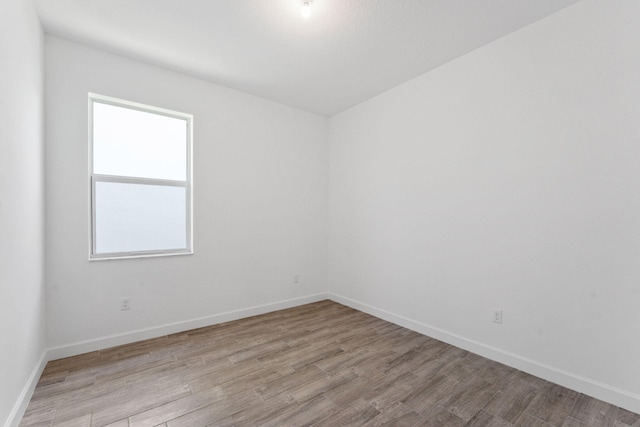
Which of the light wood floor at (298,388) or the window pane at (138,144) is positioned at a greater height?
the window pane at (138,144)

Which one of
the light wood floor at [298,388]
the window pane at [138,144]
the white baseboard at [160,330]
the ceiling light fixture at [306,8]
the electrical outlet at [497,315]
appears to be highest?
the ceiling light fixture at [306,8]

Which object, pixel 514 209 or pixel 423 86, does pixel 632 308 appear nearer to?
pixel 514 209

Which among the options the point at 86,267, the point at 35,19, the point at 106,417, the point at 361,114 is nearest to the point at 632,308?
the point at 361,114

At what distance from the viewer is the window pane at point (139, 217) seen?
8.91 feet

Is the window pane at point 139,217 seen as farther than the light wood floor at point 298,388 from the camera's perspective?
Yes

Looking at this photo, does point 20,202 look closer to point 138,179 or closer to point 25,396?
point 138,179

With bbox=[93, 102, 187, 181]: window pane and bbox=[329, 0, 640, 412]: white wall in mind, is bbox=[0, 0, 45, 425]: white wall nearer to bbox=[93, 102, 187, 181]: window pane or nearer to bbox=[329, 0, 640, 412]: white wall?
bbox=[93, 102, 187, 181]: window pane

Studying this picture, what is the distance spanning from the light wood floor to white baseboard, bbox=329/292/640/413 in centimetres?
6

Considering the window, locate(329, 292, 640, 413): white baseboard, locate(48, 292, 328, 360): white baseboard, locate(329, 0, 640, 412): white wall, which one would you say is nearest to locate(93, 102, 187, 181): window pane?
the window

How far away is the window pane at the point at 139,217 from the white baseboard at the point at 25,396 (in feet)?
3.25

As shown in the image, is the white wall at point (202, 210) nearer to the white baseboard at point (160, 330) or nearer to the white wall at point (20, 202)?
the white baseboard at point (160, 330)

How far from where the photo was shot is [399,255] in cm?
333

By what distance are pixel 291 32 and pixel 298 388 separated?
2880 millimetres

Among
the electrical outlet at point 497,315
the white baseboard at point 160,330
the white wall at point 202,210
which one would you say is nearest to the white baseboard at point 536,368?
the electrical outlet at point 497,315
